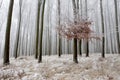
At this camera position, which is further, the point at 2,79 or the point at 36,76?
the point at 36,76

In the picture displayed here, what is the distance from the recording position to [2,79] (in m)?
7.13

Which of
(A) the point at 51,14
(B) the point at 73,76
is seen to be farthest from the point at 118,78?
(A) the point at 51,14

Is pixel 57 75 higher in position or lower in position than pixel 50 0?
lower

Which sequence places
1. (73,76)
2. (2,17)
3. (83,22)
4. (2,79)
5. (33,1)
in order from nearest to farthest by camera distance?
(2,79)
(73,76)
(83,22)
(33,1)
(2,17)

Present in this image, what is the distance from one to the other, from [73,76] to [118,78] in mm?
2251

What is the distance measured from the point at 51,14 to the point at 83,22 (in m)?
18.7

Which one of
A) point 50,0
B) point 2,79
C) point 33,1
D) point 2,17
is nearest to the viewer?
point 2,79

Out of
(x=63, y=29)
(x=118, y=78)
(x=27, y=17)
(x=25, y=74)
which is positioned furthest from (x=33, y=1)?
(x=118, y=78)

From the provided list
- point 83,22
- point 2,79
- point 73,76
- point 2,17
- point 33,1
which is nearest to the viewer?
point 2,79

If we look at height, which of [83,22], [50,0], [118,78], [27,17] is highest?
[50,0]

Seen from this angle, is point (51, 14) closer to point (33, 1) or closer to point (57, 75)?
point (33, 1)

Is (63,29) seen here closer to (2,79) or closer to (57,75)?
(57,75)

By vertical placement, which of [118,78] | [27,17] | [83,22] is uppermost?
[27,17]

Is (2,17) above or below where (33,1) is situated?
below
